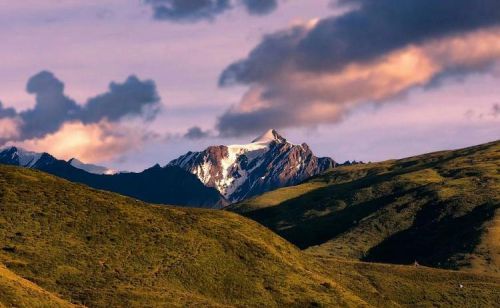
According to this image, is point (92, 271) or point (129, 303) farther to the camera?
point (92, 271)

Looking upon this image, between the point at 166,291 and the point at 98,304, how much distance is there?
2382 cm

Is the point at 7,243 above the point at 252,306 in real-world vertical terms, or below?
above

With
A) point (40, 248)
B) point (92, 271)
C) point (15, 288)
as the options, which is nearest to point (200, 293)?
point (92, 271)

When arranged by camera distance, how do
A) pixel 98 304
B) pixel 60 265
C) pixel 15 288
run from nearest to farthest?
pixel 15 288 → pixel 98 304 → pixel 60 265

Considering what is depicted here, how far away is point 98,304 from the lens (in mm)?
170250

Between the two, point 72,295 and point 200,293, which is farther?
point 200,293

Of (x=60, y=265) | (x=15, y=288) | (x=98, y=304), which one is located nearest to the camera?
(x=15, y=288)

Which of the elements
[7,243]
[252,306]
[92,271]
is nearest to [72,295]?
[92,271]

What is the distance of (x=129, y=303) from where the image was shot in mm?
175125

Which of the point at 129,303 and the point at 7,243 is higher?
the point at 7,243

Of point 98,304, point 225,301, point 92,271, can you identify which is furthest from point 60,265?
point 225,301

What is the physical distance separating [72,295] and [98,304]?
7.07 meters

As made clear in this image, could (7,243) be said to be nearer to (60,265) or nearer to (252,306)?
(60,265)

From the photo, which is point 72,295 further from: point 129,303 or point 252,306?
point 252,306
